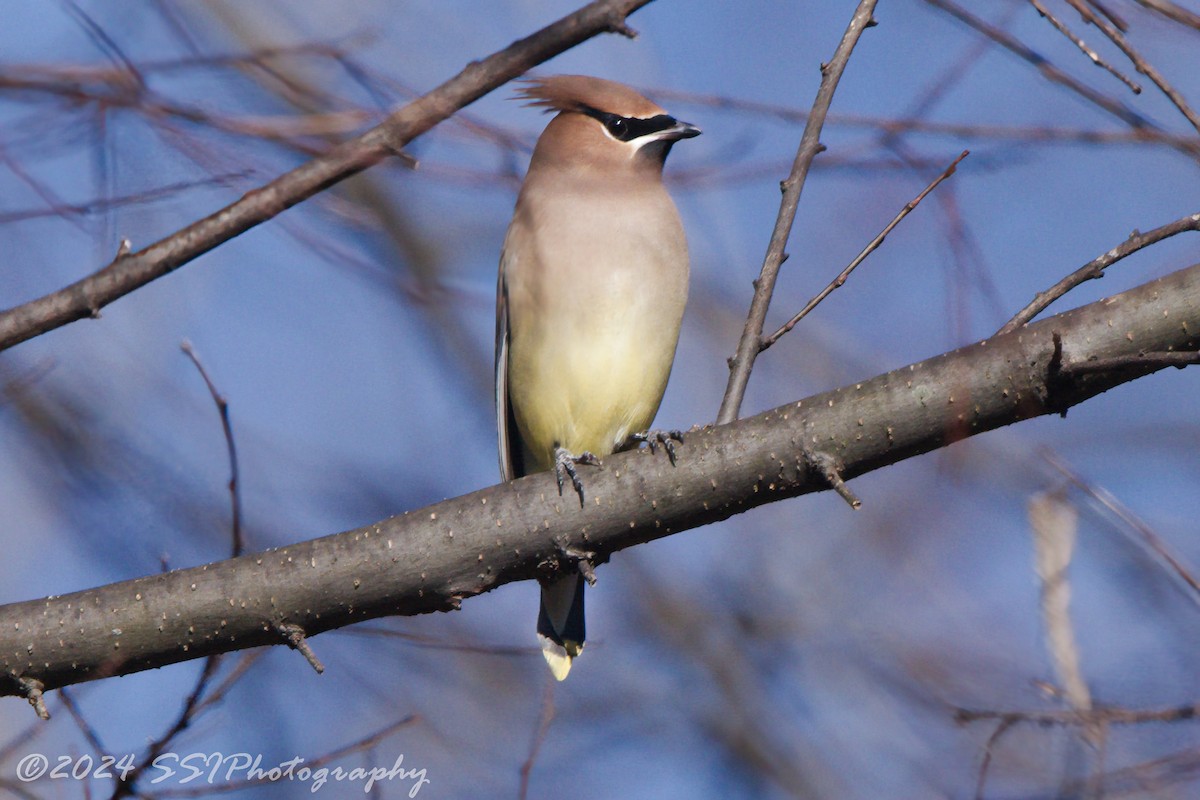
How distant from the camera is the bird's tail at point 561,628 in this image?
A: 14.2ft

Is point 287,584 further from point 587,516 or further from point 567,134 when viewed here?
point 567,134

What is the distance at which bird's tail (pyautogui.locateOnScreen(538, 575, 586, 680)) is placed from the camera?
4.34 m

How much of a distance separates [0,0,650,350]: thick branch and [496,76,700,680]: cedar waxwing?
139cm

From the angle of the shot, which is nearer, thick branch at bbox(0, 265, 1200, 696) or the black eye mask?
thick branch at bbox(0, 265, 1200, 696)

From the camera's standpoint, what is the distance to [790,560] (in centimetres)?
614

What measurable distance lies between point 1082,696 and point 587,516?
1.05 m

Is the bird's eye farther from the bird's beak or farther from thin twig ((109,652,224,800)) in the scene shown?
thin twig ((109,652,224,800))

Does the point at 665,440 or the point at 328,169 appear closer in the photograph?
the point at 328,169

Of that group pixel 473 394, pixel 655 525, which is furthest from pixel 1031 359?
pixel 473 394

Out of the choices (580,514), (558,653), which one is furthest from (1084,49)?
(558,653)

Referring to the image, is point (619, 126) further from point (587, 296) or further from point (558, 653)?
point (558, 653)

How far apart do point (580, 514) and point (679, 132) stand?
1844mm

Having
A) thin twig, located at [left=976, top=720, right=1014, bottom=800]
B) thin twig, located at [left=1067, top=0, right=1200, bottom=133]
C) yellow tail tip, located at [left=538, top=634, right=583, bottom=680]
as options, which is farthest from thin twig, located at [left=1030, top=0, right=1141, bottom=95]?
yellow tail tip, located at [left=538, top=634, right=583, bottom=680]

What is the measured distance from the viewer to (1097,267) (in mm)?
2727
